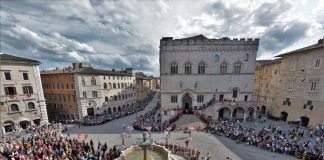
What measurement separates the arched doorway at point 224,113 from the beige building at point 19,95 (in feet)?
110

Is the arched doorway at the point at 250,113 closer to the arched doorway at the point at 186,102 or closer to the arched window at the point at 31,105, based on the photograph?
the arched doorway at the point at 186,102

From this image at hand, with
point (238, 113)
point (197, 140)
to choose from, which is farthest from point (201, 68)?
point (197, 140)

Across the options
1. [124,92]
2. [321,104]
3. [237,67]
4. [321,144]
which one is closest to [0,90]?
[124,92]

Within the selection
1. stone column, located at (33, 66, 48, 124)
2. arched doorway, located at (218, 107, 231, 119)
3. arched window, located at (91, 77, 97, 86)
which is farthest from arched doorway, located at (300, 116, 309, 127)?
stone column, located at (33, 66, 48, 124)

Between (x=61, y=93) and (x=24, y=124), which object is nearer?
(x=24, y=124)

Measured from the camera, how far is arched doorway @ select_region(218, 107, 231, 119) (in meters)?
26.7

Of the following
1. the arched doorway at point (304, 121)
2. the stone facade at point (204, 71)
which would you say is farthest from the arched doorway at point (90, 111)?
the arched doorway at point (304, 121)

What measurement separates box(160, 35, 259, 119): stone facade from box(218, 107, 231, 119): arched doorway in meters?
2.13

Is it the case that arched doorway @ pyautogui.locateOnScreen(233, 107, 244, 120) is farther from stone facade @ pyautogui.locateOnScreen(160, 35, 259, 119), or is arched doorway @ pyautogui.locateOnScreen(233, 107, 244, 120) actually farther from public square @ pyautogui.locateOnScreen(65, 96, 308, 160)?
public square @ pyautogui.locateOnScreen(65, 96, 308, 160)

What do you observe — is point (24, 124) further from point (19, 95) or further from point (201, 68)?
point (201, 68)

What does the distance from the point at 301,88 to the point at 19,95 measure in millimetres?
47007

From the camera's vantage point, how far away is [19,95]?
909 inches

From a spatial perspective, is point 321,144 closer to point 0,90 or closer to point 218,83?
point 218,83

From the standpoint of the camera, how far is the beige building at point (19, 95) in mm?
21969
